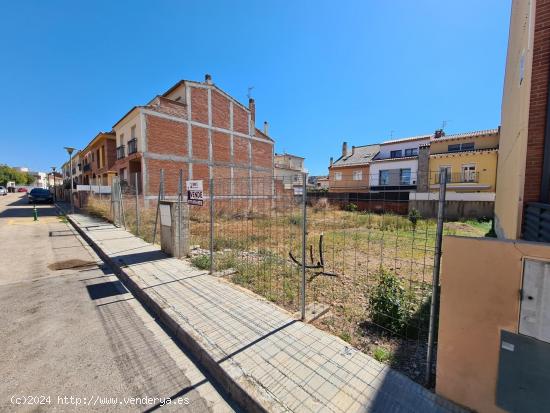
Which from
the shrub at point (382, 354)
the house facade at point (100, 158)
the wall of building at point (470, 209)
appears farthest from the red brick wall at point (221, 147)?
the shrub at point (382, 354)

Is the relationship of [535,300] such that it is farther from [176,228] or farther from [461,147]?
[461,147]

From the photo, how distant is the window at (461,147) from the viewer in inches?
866

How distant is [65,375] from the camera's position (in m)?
2.58

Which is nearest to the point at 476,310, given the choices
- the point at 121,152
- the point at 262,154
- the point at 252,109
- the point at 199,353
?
the point at 199,353

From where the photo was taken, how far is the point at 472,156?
67.8 feet

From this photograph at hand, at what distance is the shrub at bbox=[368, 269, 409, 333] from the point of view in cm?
322

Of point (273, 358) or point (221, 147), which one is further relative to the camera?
point (221, 147)

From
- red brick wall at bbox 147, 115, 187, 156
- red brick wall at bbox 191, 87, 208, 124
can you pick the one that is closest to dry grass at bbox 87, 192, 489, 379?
red brick wall at bbox 147, 115, 187, 156

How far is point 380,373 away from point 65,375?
3216 millimetres

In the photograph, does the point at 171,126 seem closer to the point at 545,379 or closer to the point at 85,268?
the point at 85,268

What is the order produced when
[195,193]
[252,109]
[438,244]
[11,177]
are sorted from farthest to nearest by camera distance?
[11,177] → [252,109] → [195,193] → [438,244]

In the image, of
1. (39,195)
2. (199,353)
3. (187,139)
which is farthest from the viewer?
(39,195)

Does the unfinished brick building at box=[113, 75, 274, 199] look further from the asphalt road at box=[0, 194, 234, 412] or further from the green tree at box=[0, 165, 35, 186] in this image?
the green tree at box=[0, 165, 35, 186]

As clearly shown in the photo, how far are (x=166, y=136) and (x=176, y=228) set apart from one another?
1398cm
